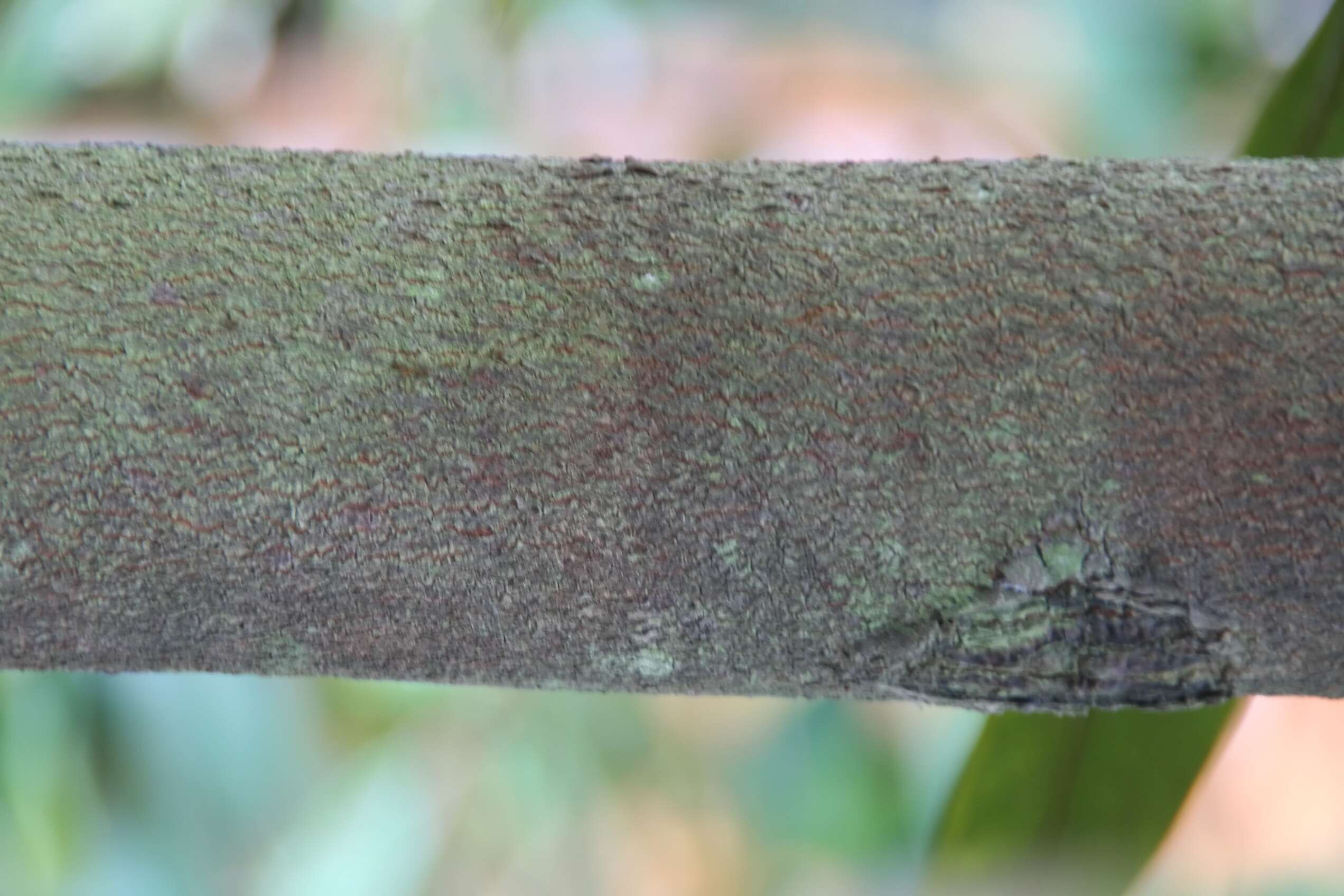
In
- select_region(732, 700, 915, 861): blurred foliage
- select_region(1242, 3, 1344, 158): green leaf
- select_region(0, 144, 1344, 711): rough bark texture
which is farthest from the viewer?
select_region(732, 700, 915, 861): blurred foliage

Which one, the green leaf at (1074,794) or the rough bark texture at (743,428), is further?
the green leaf at (1074,794)

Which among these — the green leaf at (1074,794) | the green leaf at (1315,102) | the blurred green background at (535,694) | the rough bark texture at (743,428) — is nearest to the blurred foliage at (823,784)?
the blurred green background at (535,694)

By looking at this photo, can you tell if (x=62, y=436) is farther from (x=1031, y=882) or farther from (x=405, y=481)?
(x=1031, y=882)

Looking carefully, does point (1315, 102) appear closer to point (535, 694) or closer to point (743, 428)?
point (743, 428)

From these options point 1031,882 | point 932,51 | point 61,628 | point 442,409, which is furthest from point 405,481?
point 932,51

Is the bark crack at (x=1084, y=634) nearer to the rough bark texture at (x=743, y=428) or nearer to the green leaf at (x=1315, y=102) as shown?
the rough bark texture at (x=743, y=428)

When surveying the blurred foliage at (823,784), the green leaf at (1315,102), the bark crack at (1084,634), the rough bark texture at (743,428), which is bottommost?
the bark crack at (1084,634)

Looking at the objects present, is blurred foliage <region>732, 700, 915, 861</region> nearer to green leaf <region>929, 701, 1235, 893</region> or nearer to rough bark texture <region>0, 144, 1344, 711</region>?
green leaf <region>929, 701, 1235, 893</region>

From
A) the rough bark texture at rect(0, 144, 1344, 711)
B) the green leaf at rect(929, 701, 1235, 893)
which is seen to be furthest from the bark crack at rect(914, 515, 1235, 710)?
the green leaf at rect(929, 701, 1235, 893)
